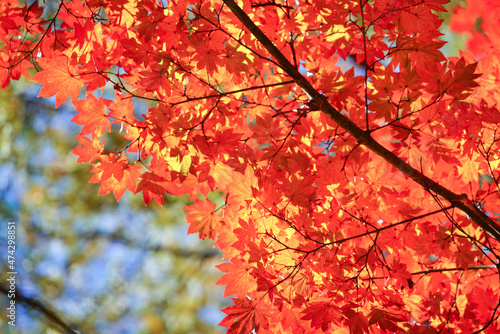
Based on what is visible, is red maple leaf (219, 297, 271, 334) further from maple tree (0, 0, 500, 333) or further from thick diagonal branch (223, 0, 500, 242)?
thick diagonal branch (223, 0, 500, 242)

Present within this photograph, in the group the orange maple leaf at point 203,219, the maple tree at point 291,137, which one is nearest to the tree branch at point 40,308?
the maple tree at point 291,137

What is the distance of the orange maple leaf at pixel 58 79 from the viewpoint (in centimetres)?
→ 157

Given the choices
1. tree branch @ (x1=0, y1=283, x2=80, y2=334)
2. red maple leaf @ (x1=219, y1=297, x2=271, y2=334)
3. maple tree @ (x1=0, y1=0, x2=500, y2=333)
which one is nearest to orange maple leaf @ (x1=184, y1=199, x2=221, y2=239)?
maple tree @ (x1=0, y1=0, x2=500, y2=333)

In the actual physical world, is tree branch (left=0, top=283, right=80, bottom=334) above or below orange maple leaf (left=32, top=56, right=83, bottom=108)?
below

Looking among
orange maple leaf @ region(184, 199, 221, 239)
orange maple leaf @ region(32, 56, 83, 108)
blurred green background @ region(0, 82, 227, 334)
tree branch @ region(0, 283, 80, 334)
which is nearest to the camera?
orange maple leaf @ region(32, 56, 83, 108)

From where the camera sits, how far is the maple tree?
1467mm

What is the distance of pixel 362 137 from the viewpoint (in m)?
1.44

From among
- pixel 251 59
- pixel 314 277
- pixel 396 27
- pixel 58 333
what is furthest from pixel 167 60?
pixel 58 333

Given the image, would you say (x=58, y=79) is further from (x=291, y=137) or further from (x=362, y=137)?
(x=362, y=137)

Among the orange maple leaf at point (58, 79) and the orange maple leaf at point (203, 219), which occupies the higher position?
the orange maple leaf at point (58, 79)

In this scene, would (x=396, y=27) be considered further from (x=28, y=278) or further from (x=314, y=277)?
(x=28, y=278)

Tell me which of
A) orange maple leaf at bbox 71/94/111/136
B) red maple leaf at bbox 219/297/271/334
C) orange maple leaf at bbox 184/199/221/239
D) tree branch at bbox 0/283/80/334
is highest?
orange maple leaf at bbox 71/94/111/136

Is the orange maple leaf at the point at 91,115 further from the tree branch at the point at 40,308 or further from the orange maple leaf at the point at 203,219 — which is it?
the tree branch at the point at 40,308

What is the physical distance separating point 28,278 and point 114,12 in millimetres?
3907
